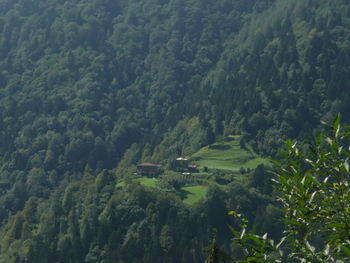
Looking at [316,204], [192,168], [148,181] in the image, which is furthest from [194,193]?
[316,204]

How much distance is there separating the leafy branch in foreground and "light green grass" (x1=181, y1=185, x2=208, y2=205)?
5947 inches

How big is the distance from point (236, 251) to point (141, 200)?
30.3m

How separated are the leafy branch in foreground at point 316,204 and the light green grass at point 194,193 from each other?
151 metres

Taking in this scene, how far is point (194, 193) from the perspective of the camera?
17100cm

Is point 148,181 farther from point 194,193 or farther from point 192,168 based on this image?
point 194,193

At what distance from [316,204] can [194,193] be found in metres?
157

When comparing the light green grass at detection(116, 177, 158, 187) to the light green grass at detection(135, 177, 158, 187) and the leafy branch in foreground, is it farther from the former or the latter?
the leafy branch in foreground

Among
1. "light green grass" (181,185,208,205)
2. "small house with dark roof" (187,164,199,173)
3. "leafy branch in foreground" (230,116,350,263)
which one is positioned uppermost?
"leafy branch in foreground" (230,116,350,263)

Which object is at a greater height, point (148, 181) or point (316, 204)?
point (316, 204)

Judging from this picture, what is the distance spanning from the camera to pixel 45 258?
6348 inches

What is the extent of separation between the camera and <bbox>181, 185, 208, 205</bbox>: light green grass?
16825cm

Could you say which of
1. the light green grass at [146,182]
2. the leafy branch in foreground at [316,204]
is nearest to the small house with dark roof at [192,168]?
the light green grass at [146,182]

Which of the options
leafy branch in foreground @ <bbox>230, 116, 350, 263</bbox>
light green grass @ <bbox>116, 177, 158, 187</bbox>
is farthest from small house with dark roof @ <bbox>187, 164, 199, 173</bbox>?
leafy branch in foreground @ <bbox>230, 116, 350, 263</bbox>

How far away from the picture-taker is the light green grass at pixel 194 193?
168250mm
